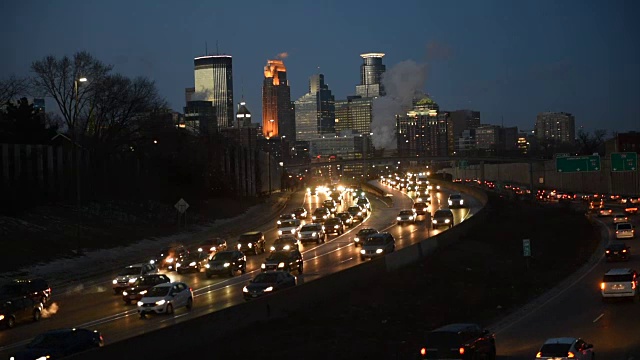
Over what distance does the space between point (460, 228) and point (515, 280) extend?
1645cm

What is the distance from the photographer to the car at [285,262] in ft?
155

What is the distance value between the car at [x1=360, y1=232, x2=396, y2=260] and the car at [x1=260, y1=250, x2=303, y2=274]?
6.45 meters

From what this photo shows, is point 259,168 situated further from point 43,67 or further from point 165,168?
point 43,67

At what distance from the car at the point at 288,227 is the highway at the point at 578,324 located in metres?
29.5

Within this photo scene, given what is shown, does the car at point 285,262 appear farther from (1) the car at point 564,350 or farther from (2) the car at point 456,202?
(2) the car at point 456,202

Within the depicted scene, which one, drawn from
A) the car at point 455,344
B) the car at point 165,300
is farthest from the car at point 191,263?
the car at point 455,344

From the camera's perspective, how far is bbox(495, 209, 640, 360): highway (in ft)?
94.1

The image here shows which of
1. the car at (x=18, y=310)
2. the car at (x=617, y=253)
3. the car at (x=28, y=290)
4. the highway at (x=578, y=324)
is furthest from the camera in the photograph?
the car at (x=617, y=253)

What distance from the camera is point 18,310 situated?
111 feet

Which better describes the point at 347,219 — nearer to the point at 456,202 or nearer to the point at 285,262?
the point at 456,202

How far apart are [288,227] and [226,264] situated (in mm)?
25713

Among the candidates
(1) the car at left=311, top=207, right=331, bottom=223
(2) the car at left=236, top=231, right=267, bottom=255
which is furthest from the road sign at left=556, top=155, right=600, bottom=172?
(2) the car at left=236, top=231, right=267, bottom=255

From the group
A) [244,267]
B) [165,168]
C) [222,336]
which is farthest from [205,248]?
[165,168]

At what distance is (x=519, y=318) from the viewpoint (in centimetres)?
3769
